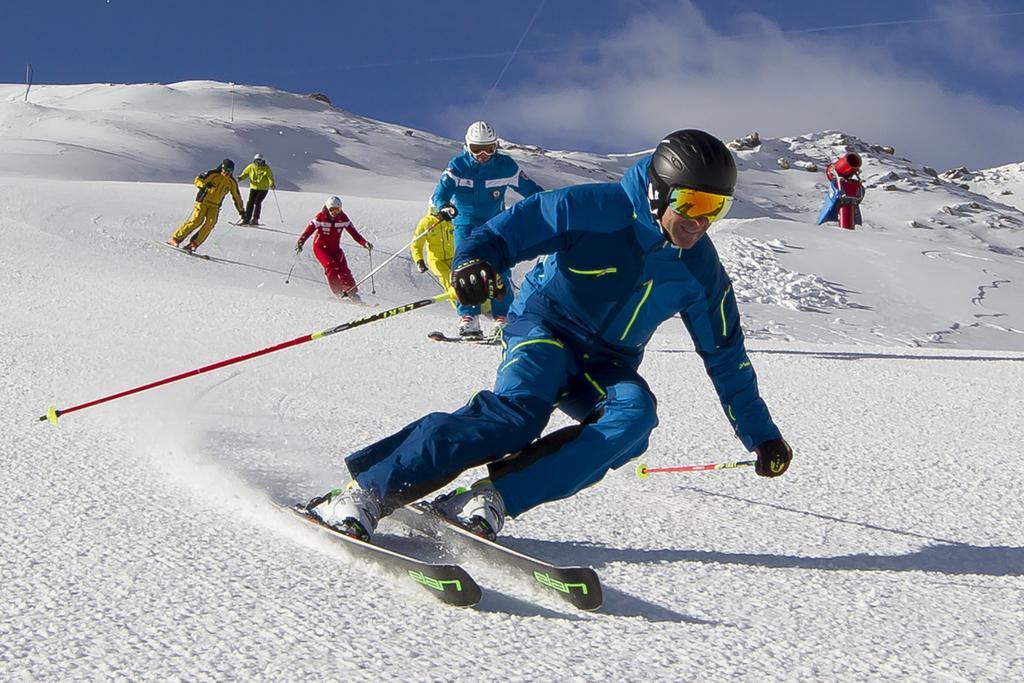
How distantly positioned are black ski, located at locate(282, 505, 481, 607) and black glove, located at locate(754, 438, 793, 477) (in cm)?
118

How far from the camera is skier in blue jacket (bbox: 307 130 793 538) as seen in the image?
2604mm

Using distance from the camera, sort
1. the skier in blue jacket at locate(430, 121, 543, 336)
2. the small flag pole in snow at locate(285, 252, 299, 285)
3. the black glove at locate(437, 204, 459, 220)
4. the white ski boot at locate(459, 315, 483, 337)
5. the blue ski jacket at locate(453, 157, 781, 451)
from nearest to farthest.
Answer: the blue ski jacket at locate(453, 157, 781, 451)
the white ski boot at locate(459, 315, 483, 337)
the black glove at locate(437, 204, 459, 220)
the skier in blue jacket at locate(430, 121, 543, 336)
the small flag pole in snow at locate(285, 252, 299, 285)

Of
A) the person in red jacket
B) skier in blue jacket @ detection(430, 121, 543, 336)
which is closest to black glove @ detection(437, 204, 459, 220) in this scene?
skier in blue jacket @ detection(430, 121, 543, 336)

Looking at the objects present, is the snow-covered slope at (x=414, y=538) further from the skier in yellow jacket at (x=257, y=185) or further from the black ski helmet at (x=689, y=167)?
the skier in yellow jacket at (x=257, y=185)

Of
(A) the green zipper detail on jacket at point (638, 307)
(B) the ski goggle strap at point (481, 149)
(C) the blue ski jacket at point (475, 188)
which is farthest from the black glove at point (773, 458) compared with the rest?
(B) the ski goggle strap at point (481, 149)

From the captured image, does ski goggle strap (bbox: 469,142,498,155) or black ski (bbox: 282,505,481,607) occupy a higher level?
ski goggle strap (bbox: 469,142,498,155)

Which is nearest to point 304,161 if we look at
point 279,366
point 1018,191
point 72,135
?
point 72,135

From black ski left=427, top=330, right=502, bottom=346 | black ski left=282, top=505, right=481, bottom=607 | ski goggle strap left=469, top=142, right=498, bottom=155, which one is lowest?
black ski left=282, top=505, right=481, bottom=607

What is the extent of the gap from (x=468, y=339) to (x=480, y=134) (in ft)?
6.22

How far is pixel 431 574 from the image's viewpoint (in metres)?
2.19

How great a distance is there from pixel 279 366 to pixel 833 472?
3173 mm

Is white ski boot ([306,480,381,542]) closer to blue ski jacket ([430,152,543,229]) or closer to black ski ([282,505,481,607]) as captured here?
black ski ([282,505,481,607])

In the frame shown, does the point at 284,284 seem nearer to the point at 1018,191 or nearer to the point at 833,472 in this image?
the point at 833,472

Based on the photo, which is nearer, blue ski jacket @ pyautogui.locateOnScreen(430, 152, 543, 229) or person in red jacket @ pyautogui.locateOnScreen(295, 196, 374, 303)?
blue ski jacket @ pyautogui.locateOnScreen(430, 152, 543, 229)
